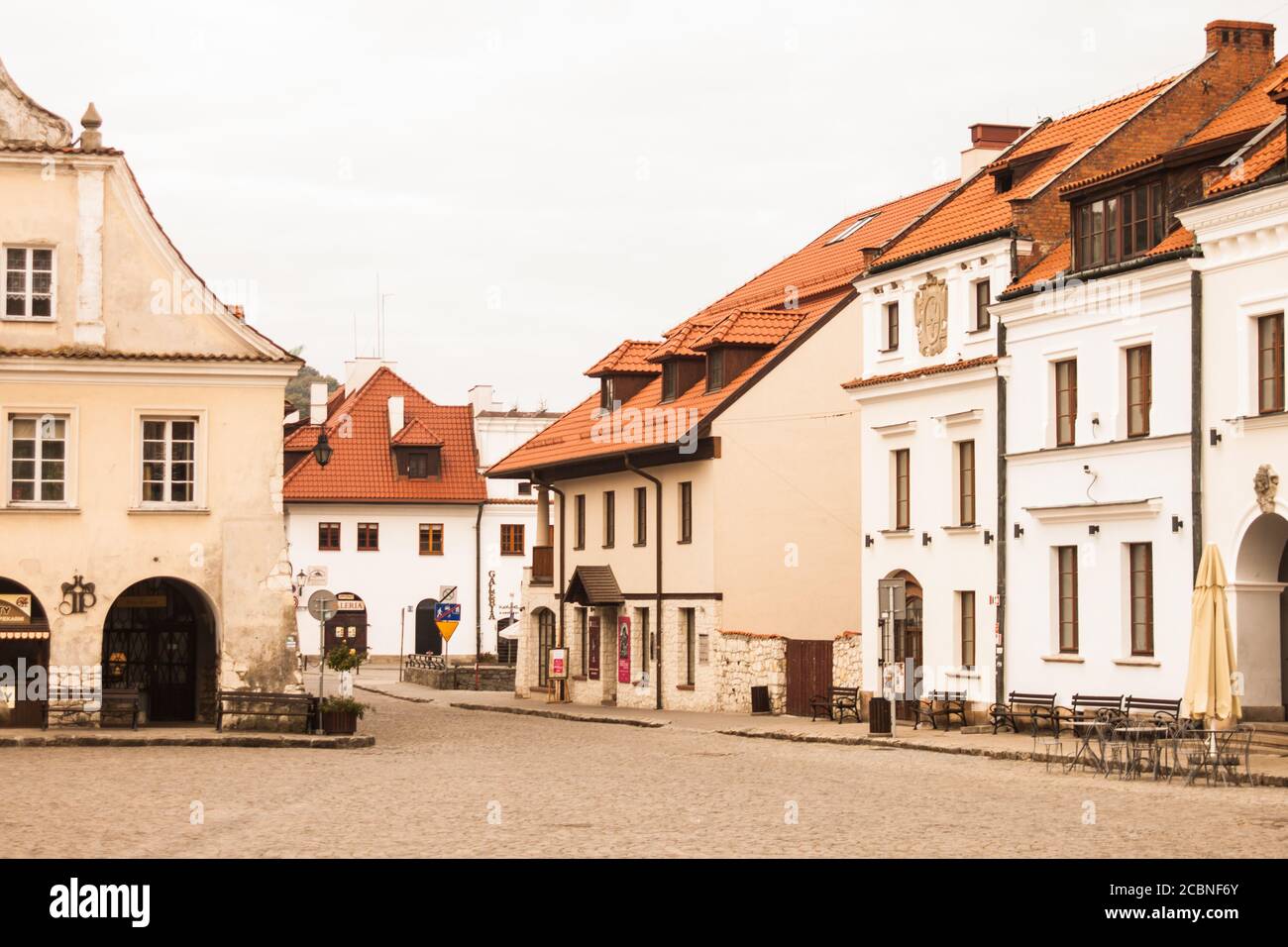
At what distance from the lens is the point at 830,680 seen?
41312mm

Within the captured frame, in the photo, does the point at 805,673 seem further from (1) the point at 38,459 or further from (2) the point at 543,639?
(1) the point at 38,459

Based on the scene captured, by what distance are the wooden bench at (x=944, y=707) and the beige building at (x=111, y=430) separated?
459 inches

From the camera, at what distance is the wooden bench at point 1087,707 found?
32.1 m

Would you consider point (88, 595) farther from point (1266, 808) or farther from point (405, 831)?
point (1266, 808)

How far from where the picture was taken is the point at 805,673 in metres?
41.9

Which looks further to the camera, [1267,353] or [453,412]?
[453,412]

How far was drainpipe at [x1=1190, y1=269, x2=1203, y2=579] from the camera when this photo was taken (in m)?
30.6

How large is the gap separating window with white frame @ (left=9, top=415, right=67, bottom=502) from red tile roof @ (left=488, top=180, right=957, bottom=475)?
1528 cm

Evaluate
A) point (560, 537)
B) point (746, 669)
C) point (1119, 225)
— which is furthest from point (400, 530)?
point (1119, 225)

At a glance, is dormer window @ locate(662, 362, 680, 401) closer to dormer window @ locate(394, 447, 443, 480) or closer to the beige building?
the beige building

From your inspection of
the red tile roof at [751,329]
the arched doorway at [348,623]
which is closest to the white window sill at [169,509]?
the red tile roof at [751,329]

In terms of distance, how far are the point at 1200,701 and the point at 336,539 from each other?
2169 inches
